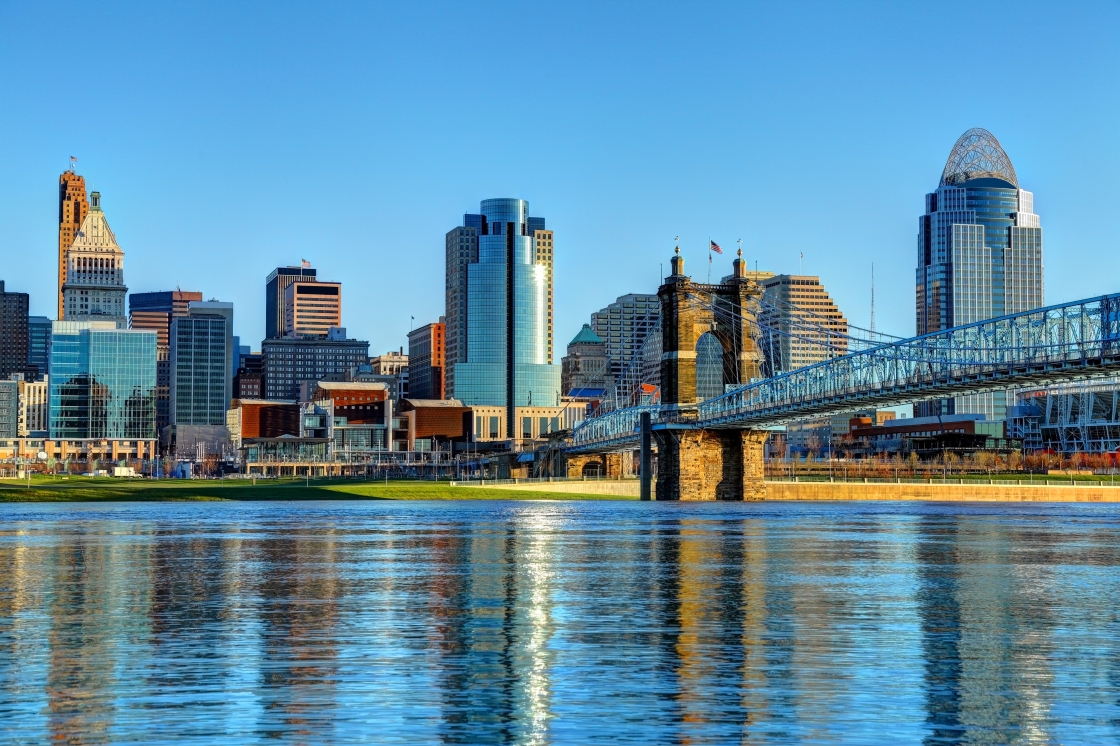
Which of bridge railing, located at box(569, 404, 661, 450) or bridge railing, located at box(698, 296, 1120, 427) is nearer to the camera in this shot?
bridge railing, located at box(698, 296, 1120, 427)

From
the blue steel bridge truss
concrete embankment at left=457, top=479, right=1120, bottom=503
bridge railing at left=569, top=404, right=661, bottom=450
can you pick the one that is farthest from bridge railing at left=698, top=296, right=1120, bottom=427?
concrete embankment at left=457, top=479, right=1120, bottom=503

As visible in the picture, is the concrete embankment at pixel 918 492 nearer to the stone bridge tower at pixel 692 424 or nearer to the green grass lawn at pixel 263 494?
the green grass lawn at pixel 263 494

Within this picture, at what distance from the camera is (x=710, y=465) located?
126 metres

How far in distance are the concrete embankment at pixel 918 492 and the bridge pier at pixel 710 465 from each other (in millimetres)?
12221

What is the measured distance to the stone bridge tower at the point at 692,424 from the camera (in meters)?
126

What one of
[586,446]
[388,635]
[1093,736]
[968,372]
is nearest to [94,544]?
[388,635]

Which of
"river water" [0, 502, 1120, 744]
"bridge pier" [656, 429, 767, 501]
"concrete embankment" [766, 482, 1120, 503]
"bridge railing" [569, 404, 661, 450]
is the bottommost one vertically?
"concrete embankment" [766, 482, 1120, 503]

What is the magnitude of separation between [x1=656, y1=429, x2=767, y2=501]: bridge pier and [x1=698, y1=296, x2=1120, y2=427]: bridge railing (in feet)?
8.27

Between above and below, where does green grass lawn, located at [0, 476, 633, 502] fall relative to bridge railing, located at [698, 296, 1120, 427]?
below

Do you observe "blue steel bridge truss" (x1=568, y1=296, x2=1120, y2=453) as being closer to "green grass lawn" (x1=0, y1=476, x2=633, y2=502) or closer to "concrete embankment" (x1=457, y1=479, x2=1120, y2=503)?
"concrete embankment" (x1=457, y1=479, x2=1120, y2=503)

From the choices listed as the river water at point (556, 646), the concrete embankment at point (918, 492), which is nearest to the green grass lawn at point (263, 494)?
the concrete embankment at point (918, 492)

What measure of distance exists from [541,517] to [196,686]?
65.4 m

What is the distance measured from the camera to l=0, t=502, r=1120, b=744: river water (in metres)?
16.4

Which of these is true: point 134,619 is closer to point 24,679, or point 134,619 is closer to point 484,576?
point 24,679
